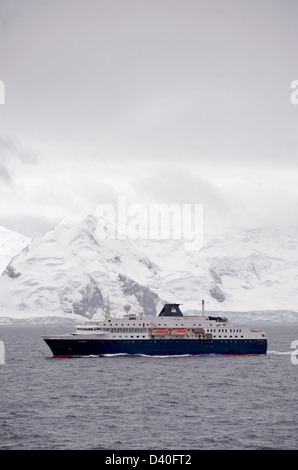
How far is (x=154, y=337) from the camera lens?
133375 millimetres

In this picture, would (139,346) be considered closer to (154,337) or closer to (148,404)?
(154,337)

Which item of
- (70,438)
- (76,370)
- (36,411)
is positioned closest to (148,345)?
(76,370)

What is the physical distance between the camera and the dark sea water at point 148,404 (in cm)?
6347

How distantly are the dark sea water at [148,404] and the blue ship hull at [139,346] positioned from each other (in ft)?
14.1

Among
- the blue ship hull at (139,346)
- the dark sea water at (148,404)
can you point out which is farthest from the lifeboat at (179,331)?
the dark sea water at (148,404)

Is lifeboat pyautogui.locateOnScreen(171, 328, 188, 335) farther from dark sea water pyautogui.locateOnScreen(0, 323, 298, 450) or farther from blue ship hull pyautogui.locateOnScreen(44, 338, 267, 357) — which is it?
dark sea water pyautogui.locateOnScreen(0, 323, 298, 450)

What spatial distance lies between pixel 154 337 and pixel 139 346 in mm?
3030

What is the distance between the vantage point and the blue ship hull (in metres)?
132

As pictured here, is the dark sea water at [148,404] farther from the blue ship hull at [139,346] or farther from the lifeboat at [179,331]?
the lifeboat at [179,331]

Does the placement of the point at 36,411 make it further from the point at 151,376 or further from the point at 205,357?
the point at 205,357

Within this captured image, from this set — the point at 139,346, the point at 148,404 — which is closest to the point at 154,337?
the point at 139,346

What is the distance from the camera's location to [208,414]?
2975 inches

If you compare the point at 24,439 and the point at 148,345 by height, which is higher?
the point at 148,345
